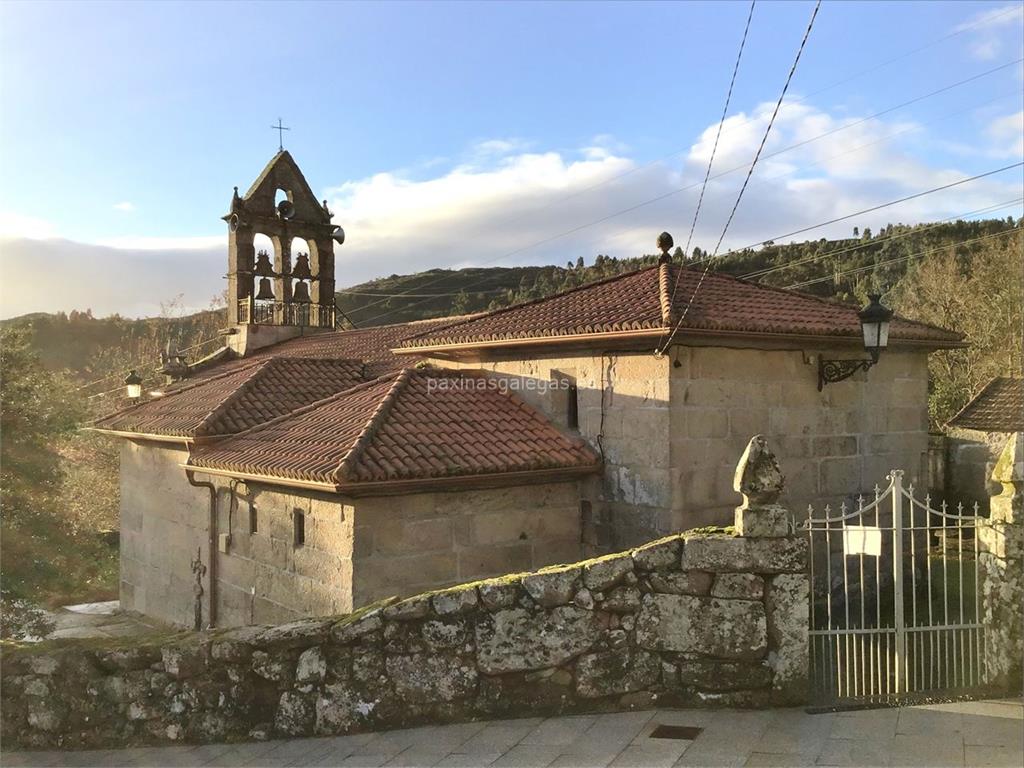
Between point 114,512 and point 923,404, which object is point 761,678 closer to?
point 923,404

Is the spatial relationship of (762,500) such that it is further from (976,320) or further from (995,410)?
(976,320)

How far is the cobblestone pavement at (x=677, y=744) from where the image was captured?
4230 millimetres

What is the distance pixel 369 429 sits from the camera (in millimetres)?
8562

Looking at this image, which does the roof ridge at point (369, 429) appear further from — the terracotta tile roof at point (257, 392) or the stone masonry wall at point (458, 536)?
the terracotta tile roof at point (257, 392)

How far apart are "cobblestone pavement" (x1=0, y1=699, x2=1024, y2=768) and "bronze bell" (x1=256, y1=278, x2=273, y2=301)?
1393 cm

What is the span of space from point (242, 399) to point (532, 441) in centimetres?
484

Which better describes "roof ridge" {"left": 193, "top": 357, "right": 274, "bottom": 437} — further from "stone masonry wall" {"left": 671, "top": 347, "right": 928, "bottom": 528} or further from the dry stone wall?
"stone masonry wall" {"left": 671, "top": 347, "right": 928, "bottom": 528}

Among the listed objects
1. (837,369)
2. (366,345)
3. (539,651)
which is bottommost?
(539,651)

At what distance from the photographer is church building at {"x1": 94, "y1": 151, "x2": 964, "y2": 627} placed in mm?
8219

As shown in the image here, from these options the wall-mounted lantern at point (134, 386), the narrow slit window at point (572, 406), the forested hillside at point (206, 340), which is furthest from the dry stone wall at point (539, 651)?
the wall-mounted lantern at point (134, 386)

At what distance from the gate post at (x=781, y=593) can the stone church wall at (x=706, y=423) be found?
347cm

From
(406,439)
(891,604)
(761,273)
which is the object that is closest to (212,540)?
(406,439)

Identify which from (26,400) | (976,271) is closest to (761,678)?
(26,400)

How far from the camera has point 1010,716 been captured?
15.1 feet
